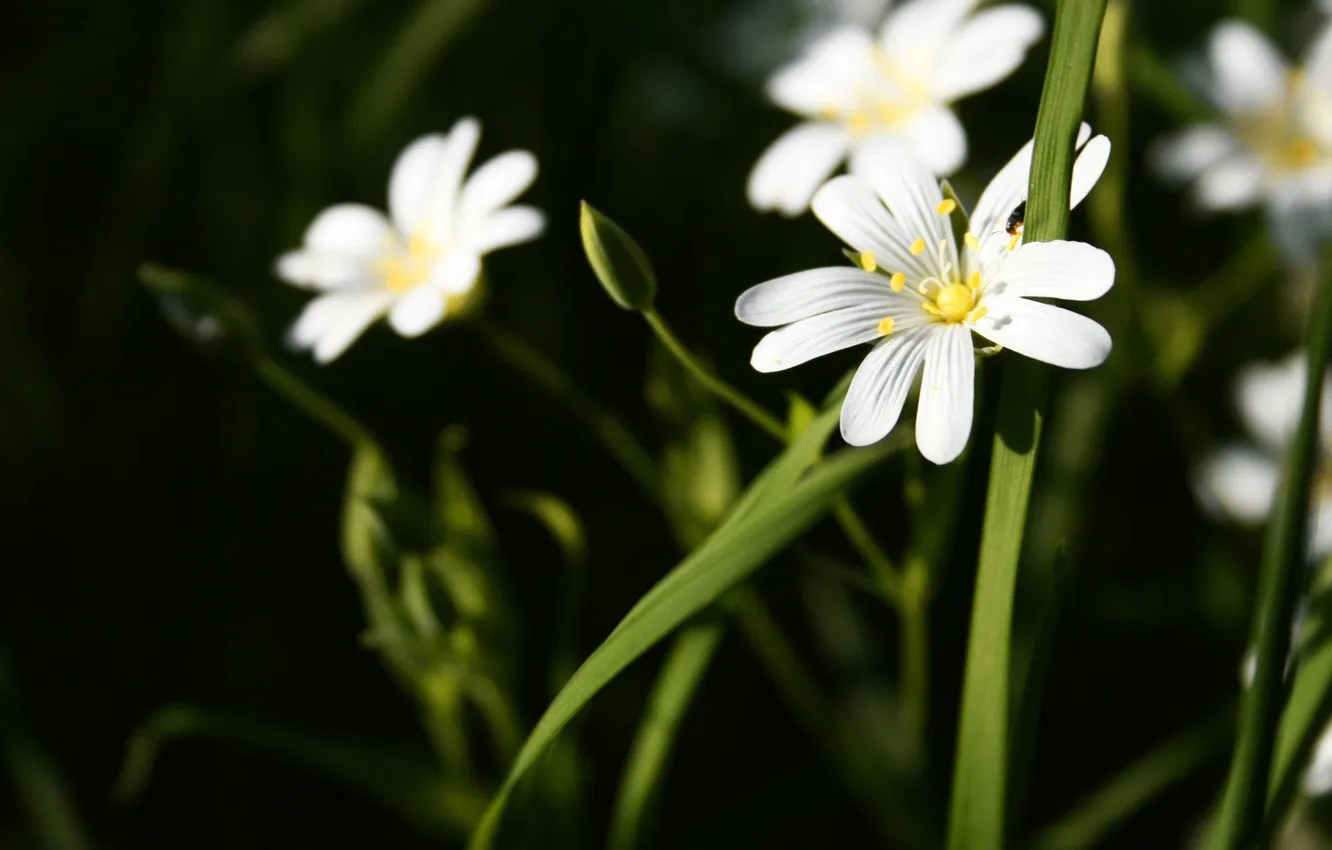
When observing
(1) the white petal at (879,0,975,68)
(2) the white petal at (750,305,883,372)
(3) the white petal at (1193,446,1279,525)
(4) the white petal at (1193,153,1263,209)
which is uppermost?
(1) the white petal at (879,0,975,68)

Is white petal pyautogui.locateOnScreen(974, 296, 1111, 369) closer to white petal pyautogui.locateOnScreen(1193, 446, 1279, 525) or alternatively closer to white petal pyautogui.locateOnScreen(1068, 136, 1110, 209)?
white petal pyautogui.locateOnScreen(1068, 136, 1110, 209)

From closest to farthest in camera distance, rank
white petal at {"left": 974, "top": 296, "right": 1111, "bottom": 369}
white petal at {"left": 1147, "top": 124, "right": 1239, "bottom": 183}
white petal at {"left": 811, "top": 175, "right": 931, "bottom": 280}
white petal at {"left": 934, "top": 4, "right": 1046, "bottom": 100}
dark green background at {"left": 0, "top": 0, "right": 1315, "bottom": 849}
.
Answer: white petal at {"left": 974, "top": 296, "right": 1111, "bottom": 369}
white petal at {"left": 811, "top": 175, "right": 931, "bottom": 280}
white petal at {"left": 934, "top": 4, "right": 1046, "bottom": 100}
white petal at {"left": 1147, "top": 124, "right": 1239, "bottom": 183}
dark green background at {"left": 0, "top": 0, "right": 1315, "bottom": 849}

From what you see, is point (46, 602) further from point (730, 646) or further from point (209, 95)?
point (730, 646)

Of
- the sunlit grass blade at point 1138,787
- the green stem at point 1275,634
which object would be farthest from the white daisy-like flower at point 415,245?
the sunlit grass blade at point 1138,787

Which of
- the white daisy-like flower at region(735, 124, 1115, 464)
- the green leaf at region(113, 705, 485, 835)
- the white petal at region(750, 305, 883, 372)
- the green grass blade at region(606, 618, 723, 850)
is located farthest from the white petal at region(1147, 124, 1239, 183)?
the green leaf at region(113, 705, 485, 835)

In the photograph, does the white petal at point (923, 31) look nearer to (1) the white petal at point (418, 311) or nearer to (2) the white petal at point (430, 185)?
(2) the white petal at point (430, 185)

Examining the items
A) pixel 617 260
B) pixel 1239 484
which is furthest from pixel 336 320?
pixel 1239 484

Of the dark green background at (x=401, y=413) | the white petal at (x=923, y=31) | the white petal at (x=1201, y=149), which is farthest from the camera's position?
the dark green background at (x=401, y=413)
